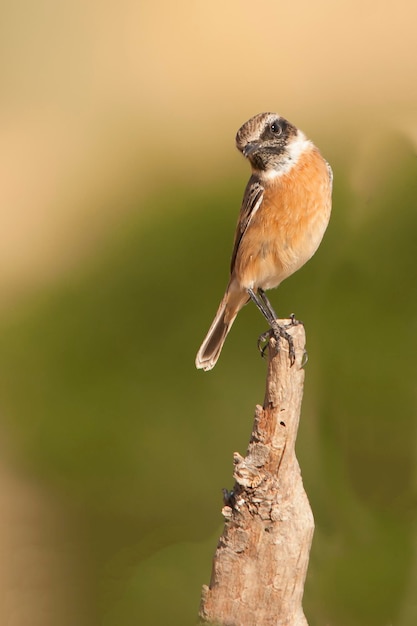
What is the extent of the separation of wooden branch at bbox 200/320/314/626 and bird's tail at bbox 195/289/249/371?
1.68 ft

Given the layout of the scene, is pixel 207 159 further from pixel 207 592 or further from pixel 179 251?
pixel 207 592

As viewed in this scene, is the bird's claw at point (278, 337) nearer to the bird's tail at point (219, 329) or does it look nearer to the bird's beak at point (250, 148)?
the bird's tail at point (219, 329)

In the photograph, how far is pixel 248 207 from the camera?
2.49 metres

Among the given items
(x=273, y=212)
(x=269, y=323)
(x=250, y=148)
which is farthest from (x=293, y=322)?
(x=250, y=148)

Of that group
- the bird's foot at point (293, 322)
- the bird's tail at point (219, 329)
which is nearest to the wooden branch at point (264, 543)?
Result: the bird's foot at point (293, 322)

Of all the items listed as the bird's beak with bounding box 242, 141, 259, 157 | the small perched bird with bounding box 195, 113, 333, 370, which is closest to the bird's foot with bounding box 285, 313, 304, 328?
the small perched bird with bounding box 195, 113, 333, 370

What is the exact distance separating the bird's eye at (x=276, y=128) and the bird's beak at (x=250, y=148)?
0.21 feet

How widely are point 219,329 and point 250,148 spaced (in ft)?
1.69

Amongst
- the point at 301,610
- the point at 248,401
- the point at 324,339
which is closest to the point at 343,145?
the point at 324,339

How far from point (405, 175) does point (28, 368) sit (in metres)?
1.07

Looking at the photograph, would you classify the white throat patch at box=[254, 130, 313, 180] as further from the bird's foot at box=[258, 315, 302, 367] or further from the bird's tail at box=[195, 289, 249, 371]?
the bird's foot at box=[258, 315, 302, 367]

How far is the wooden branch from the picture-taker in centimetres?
175

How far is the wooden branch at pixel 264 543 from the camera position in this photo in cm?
175

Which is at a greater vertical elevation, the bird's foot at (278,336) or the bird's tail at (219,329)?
the bird's tail at (219,329)
